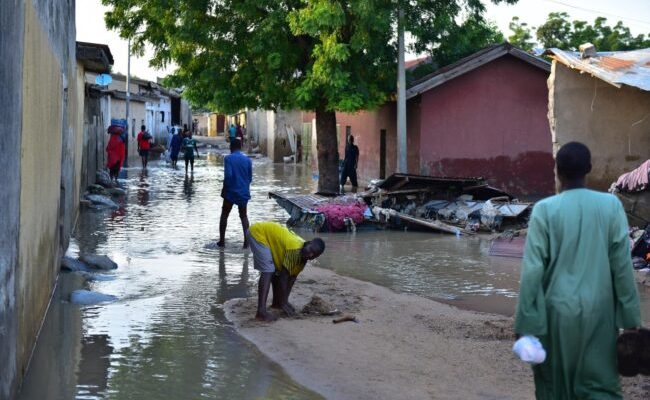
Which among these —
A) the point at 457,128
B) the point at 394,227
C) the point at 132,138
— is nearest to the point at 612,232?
the point at 394,227

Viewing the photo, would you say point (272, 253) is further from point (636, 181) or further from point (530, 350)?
point (636, 181)

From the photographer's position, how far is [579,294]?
13.3 feet

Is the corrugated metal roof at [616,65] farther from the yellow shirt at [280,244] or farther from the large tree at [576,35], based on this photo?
the large tree at [576,35]

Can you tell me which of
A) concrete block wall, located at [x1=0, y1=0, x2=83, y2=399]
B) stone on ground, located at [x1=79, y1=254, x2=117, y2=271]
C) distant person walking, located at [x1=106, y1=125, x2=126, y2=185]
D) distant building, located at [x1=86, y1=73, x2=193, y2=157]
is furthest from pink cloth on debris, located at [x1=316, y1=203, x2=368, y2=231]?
distant building, located at [x1=86, y1=73, x2=193, y2=157]

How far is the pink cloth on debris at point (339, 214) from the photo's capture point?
51.3ft

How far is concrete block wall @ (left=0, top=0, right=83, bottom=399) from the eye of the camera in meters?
5.01

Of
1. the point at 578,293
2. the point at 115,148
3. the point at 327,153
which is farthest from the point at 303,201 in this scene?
the point at 578,293

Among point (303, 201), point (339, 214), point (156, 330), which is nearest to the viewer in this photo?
point (156, 330)

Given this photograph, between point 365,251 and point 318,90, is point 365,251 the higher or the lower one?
the lower one

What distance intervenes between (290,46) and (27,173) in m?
15.1

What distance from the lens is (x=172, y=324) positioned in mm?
8086

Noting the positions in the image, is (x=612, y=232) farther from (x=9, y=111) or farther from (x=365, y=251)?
(x=365, y=251)

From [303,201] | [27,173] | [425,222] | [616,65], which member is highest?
[616,65]

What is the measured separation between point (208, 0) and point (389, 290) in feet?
42.2
